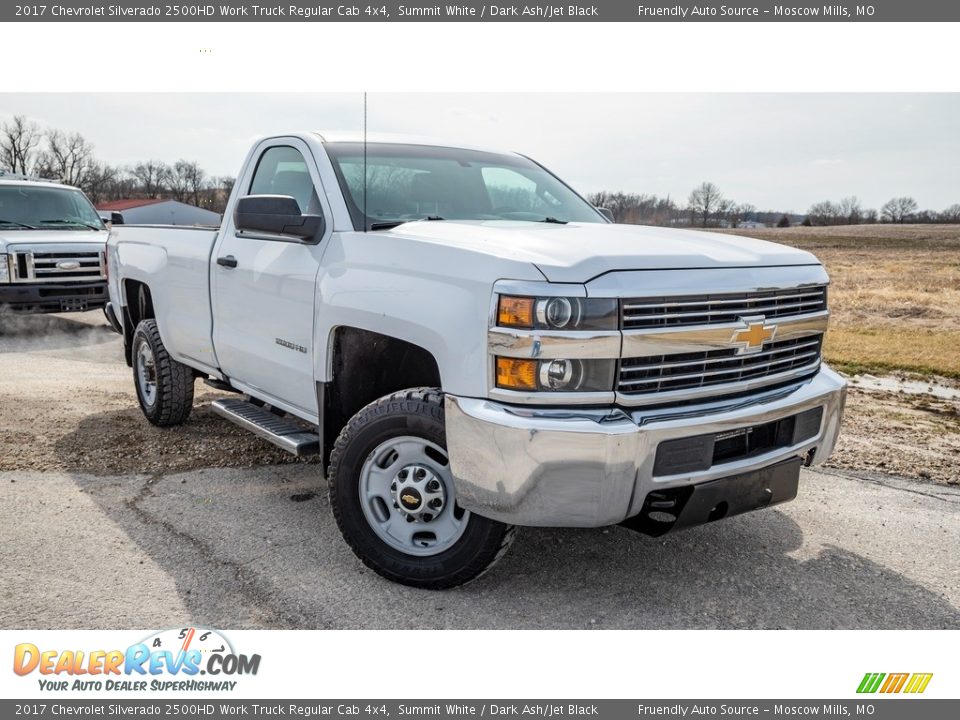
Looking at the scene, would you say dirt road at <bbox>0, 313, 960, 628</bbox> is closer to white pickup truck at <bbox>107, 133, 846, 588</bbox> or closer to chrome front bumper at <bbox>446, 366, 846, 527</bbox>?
white pickup truck at <bbox>107, 133, 846, 588</bbox>

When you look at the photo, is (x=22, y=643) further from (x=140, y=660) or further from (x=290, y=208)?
(x=290, y=208)

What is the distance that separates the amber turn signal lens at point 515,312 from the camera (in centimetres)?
292

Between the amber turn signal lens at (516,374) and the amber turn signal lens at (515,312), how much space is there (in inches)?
5.3

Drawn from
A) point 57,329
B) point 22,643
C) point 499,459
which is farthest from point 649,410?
point 57,329

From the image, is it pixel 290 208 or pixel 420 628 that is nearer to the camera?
pixel 420 628

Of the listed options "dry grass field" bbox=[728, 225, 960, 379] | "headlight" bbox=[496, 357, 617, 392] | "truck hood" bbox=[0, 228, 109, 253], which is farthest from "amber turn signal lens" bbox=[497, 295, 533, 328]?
"truck hood" bbox=[0, 228, 109, 253]

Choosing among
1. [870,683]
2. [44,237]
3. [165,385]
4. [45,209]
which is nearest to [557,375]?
[870,683]

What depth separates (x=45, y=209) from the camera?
12.0 metres

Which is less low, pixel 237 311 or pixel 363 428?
pixel 237 311

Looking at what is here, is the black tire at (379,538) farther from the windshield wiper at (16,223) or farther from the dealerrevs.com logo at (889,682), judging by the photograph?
the windshield wiper at (16,223)

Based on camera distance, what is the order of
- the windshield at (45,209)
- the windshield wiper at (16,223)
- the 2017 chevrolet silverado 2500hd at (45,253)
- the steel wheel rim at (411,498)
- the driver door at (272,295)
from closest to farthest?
the steel wheel rim at (411,498) < the driver door at (272,295) < the 2017 chevrolet silverado 2500hd at (45,253) < the windshield wiper at (16,223) < the windshield at (45,209)

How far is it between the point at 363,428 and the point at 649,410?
46.7 inches

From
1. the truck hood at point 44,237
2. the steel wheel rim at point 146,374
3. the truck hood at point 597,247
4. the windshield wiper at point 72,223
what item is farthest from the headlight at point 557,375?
the windshield wiper at point 72,223

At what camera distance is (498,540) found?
128 inches
